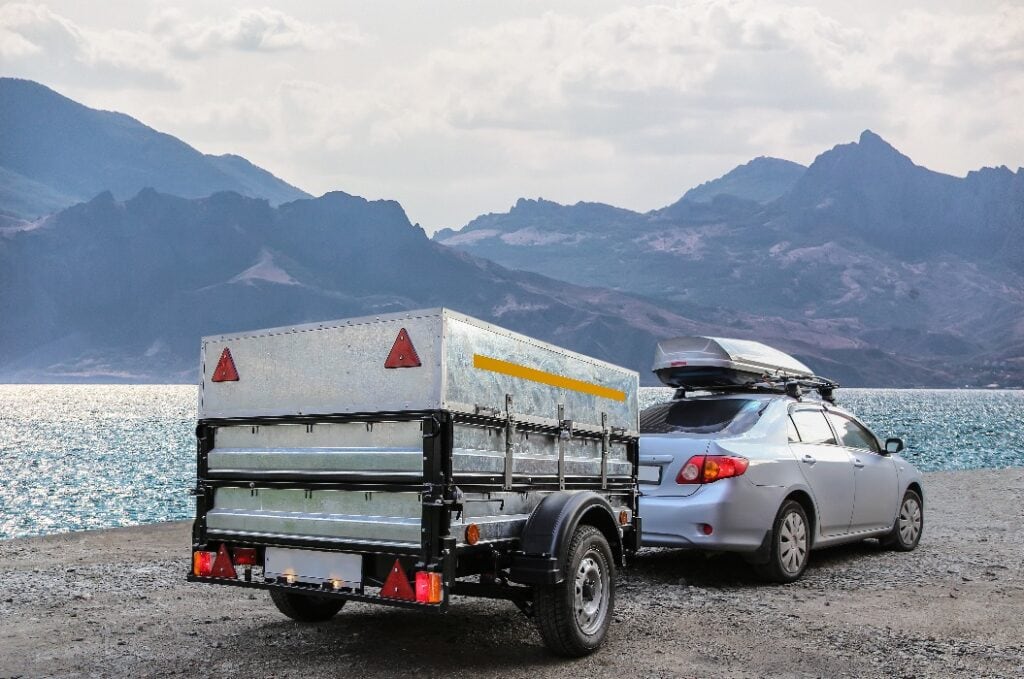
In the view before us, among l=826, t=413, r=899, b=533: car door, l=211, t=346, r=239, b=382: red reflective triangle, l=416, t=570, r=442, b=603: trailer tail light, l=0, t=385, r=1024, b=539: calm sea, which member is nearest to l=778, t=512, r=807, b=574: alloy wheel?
l=826, t=413, r=899, b=533: car door

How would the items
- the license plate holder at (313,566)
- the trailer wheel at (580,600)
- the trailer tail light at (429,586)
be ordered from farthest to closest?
the trailer wheel at (580,600) → the license plate holder at (313,566) → the trailer tail light at (429,586)

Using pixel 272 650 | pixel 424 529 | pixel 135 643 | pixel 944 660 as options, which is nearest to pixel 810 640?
pixel 944 660

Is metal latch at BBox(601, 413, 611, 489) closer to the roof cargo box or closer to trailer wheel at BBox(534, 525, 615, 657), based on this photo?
the roof cargo box

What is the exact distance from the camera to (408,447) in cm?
552

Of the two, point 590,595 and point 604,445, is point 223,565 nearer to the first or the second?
point 590,595

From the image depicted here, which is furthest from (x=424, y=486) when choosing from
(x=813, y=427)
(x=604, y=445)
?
(x=813, y=427)

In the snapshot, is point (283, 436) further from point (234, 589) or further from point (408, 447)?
point (234, 589)

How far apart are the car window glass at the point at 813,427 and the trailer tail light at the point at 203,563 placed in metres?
5.57

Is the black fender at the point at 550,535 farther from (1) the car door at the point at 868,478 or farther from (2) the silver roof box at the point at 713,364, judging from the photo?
(1) the car door at the point at 868,478

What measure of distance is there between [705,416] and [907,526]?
3.29 metres

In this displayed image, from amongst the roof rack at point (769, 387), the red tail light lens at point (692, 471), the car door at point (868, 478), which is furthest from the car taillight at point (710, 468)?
the car door at point (868, 478)

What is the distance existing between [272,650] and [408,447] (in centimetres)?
205

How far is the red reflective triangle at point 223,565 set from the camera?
623 centimetres

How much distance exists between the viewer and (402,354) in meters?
5.57
